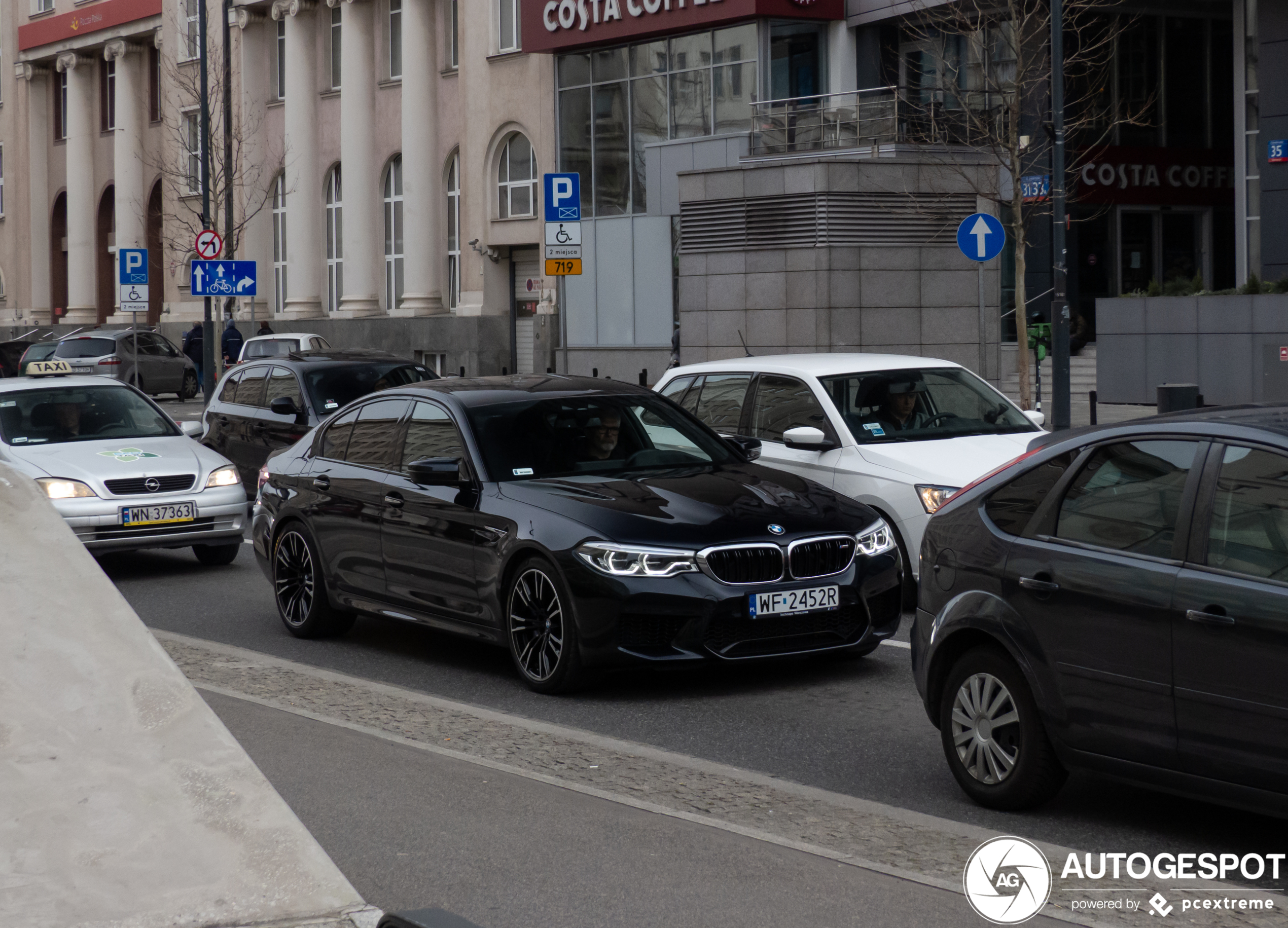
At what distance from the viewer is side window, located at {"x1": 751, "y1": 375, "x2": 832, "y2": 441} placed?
1144cm

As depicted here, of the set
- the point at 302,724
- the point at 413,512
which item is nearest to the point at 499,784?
the point at 302,724

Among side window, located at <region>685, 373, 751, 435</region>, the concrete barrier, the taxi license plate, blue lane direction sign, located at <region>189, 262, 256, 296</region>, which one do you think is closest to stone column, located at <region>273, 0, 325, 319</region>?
blue lane direction sign, located at <region>189, 262, 256, 296</region>

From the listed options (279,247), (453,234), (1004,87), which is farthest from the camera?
(279,247)

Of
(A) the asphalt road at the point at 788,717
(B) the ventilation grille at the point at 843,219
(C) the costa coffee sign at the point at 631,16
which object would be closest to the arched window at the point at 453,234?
(C) the costa coffee sign at the point at 631,16

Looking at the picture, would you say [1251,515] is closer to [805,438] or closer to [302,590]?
[805,438]

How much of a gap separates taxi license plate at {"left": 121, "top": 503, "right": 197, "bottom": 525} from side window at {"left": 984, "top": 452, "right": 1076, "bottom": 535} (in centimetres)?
824

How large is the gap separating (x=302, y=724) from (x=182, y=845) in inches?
106

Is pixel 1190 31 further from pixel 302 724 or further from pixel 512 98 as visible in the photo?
pixel 302 724

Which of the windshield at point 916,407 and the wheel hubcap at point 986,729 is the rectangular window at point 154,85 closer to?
the windshield at point 916,407

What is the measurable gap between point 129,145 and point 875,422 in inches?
2052

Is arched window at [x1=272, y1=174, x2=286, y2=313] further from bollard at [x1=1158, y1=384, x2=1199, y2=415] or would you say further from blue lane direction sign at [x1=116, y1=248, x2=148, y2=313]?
bollard at [x1=1158, y1=384, x2=1199, y2=415]

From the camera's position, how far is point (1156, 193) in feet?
119

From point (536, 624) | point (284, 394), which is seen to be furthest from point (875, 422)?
point (284, 394)

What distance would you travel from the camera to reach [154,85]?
5862 centimetres
